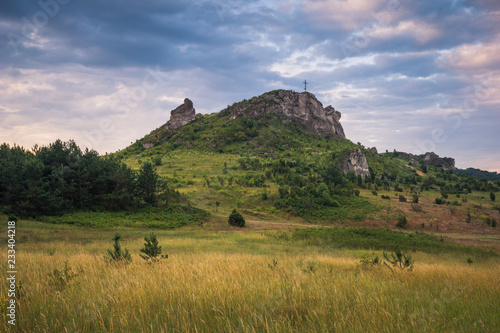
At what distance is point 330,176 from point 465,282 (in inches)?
2015

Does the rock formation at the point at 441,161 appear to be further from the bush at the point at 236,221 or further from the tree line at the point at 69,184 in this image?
the tree line at the point at 69,184

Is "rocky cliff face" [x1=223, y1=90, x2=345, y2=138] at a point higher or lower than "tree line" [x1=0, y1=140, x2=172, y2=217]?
higher

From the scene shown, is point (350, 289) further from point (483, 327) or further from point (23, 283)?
point (23, 283)

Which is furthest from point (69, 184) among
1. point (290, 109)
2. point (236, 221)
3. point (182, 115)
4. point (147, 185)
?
point (290, 109)

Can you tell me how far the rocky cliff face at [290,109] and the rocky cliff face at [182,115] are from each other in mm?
19935

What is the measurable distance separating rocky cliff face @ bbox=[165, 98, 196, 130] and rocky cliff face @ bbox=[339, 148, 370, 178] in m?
91.3

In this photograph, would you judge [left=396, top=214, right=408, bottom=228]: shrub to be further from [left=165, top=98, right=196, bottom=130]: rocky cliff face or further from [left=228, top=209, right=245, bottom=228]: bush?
[left=165, top=98, right=196, bottom=130]: rocky cliff face

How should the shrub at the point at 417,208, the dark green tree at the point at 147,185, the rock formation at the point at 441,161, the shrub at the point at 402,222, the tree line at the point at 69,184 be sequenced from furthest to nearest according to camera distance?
the rock formation at the point at 441,161, the shrub at the point at 417,208, the dark green tree at the point at 147,185, the shrub at the point at 402,222, the tree line at the point at 69,184

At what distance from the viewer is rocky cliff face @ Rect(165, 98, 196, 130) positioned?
142875mm

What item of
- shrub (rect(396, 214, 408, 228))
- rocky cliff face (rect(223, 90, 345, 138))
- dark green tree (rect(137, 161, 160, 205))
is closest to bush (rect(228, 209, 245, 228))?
dark green tree (rect(137, 161, 160, 205))

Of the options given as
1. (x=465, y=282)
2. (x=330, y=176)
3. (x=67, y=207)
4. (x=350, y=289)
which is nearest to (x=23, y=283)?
(x=350, y=289)

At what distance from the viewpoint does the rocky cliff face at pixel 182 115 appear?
143 m

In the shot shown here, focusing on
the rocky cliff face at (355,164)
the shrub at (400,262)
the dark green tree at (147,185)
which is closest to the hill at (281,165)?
the rocky cliff face at (355,164)

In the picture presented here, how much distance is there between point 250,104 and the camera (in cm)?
14425
